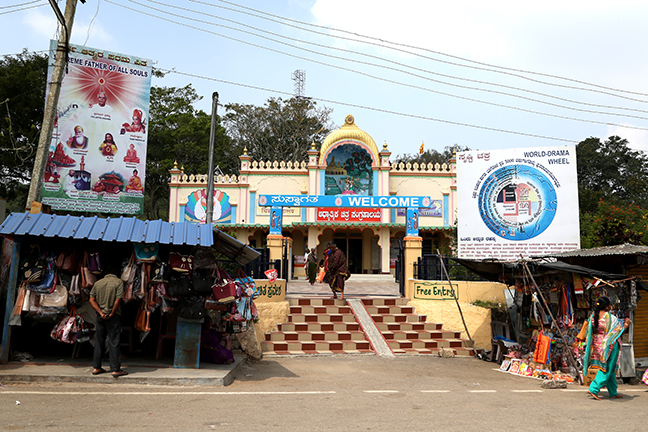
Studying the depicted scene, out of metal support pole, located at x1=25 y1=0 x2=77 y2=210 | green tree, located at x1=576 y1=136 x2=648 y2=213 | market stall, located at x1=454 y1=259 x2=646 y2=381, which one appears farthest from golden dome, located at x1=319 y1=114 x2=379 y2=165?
green tree, located at x1=576 y1=136 x2=648 y2=213

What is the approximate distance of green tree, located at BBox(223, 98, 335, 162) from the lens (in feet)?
117

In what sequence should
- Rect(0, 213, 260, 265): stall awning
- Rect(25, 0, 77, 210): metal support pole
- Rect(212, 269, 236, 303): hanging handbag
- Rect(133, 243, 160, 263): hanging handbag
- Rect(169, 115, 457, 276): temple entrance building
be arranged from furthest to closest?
Rect(169, 115, 457, 276): temple entrance building
Rect(25, 0, 77, 210): metal support pole
Rect(212, 269, 236, 303): hanging handbag
Rect(133, 243, 160, 263): hanging handbag
Rect(0, 213, 260, 265): stall awning

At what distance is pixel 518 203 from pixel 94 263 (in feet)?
37.2

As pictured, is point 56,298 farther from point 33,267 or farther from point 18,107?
point 18,107

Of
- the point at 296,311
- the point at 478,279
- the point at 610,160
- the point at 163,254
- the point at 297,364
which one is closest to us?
the point at 163,254

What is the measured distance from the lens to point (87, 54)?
13.9 metres

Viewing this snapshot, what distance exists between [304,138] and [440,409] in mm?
30812

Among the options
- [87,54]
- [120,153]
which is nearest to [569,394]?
[120,153]

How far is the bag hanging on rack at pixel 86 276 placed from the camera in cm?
703

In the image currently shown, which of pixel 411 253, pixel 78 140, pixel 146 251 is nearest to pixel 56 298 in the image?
pixel 146 251

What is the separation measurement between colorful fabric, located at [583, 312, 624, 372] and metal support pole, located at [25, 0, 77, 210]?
30.3 ft

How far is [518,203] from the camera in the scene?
13852mm

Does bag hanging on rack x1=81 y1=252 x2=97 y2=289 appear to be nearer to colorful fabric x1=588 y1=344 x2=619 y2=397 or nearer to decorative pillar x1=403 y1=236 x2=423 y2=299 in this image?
colorful fabric x1=588 y1=344 x2=619 y2=397

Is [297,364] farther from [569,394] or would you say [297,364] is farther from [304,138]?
Answer: [304,138]
